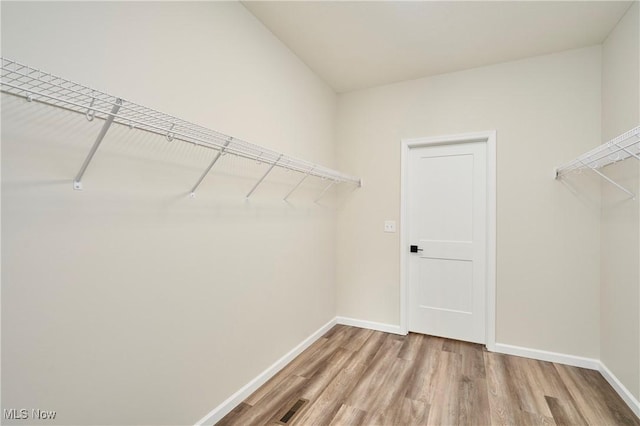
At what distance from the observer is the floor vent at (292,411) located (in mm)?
1758

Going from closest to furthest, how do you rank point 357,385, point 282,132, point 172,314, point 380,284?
point 172,314, point 357,385, point 282,132, point 380,284

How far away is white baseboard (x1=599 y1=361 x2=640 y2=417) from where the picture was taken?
1.83 m

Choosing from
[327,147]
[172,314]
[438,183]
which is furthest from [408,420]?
[327,147]

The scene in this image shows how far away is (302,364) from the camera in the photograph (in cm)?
243

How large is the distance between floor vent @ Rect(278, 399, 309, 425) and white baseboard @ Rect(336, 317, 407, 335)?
1403 mm

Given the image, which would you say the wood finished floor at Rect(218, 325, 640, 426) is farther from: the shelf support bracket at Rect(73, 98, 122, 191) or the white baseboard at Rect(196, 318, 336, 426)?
the shelf support bracket at Rect(73, 98, 122, 191)

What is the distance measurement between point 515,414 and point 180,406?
2.04m

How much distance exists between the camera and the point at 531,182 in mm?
2574

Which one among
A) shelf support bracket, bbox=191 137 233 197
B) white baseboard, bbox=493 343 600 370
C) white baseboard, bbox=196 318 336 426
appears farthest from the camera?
Answer: white baseboard, bbox=493 343 600 370

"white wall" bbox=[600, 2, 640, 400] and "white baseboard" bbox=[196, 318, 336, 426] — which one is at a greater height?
"white wall" bbox=[600, 2, 640, 400]

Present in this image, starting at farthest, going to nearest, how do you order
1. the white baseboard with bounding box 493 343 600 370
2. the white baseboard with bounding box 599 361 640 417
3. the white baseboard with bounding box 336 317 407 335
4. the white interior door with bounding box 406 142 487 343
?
the white baseboard with bounding box 336 317 407 335, the white interior door with bounding box 406 142 487 343, the white baseboard with bounding box 493 343 600 370, the white baseboard with bounding box 599 361 640 417

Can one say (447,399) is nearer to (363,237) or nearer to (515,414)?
(515,414)

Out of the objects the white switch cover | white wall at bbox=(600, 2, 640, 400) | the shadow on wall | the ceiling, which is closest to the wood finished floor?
white wall at bbox=(600, 2, 640, 400)

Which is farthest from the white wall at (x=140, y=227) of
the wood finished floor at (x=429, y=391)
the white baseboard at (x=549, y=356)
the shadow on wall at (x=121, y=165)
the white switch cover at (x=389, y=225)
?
the white baseboard at (x=549, y=356)
